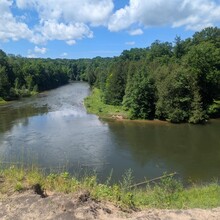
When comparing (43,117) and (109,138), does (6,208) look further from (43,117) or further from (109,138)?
(43,117)

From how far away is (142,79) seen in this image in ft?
172

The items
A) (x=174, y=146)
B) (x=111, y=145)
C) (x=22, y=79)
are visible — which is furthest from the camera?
(x=22, y=79)

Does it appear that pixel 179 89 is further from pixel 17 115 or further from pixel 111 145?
pixel 17 115

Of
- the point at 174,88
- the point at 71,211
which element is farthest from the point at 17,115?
the point at 71,211

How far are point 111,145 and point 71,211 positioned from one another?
26.9m

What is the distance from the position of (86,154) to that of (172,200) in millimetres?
20919

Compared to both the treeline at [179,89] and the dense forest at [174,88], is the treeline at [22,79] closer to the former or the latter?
the dense forest at [174,88]

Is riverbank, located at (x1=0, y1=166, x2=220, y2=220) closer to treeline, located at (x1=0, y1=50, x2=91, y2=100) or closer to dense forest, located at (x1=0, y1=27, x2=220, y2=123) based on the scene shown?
dense forest, located at (x1=0, y1=27, x2=220, y2=123)

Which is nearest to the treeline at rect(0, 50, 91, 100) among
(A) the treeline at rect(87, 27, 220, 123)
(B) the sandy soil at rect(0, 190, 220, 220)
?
(A) the treeline at rect(87, 27, 220, 123)

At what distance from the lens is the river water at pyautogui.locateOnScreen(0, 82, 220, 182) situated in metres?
26.6

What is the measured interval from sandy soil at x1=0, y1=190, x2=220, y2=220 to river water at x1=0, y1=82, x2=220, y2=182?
1015 cm

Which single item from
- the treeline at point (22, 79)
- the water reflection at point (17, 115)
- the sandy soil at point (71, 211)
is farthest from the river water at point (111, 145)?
the treeline at point (22, 79)

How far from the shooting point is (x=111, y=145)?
3431 centimetres

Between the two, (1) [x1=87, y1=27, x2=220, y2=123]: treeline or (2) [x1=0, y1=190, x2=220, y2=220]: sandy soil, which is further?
(1) [x1=87, y1=27, x2=220, y2=123]: treeline
